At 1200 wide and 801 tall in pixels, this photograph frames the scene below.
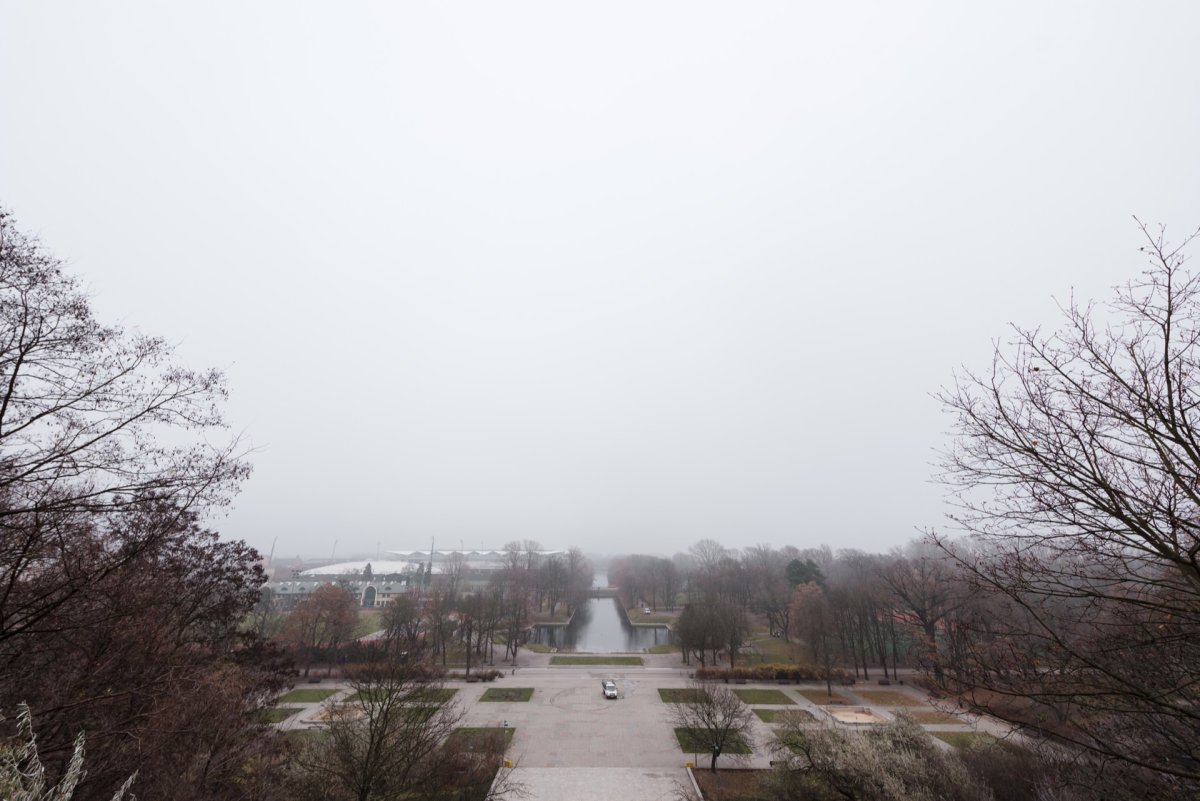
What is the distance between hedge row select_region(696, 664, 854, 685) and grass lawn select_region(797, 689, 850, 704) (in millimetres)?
1959

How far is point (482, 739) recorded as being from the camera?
21281 millimetres

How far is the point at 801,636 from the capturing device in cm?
3991

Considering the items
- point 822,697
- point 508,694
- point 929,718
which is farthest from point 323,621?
point 929,718

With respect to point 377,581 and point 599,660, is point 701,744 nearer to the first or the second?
point 599,660

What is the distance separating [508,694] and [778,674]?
62.5ft

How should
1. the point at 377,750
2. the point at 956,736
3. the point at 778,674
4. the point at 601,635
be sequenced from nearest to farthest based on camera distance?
the point at 377,750, the point at 956,736, the point at 778,674, the point at 601,635

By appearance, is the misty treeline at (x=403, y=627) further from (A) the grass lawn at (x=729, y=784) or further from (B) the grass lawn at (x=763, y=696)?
(A) the grass lawn at (x=729, y=784)

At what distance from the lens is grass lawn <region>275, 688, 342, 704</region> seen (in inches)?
1148

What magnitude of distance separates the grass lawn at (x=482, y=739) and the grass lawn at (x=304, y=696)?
469 inches

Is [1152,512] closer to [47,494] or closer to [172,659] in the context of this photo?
→ [47,494]

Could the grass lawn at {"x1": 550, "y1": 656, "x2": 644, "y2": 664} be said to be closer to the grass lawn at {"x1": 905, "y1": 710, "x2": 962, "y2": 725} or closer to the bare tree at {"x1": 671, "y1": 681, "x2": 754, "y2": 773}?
the bare tree at {"x1": 671, "y1": 681, "x2": 754, "y2": 773}

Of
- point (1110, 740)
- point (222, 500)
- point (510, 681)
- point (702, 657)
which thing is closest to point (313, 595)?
point (510, 681)

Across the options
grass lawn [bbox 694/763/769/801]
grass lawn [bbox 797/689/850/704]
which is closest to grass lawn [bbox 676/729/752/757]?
grass lawn [bbox 694/763/769/801]

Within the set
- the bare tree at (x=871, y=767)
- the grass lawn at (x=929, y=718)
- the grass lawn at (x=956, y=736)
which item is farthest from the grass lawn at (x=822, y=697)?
the bare tree at (x=871, y=767)
